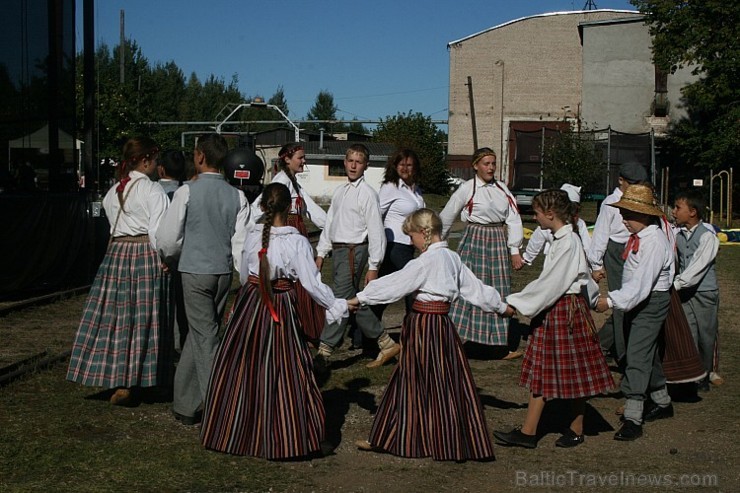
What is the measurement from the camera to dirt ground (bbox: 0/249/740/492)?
5.27 metres

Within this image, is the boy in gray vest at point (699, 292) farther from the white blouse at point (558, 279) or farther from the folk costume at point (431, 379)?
the folk costume at point (431, 379)

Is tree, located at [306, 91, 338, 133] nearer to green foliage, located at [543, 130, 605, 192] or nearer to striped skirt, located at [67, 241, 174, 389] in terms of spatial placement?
green foliage, located at [543, 130, 605, 192]

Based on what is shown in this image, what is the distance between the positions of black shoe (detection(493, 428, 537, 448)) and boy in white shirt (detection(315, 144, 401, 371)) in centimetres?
240

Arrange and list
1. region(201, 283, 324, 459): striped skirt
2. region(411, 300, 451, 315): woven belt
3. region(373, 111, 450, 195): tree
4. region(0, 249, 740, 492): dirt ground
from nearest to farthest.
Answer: region(0, 249, 740, 492): dirt ground < region(201, 283, 324, 459): striped skirt < region(411, 300, 451, 315): woven belt < region(373, 111, 450, 195): tree

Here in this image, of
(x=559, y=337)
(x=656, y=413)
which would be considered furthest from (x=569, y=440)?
(x=656, y=413)

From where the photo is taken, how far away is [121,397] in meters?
6.72

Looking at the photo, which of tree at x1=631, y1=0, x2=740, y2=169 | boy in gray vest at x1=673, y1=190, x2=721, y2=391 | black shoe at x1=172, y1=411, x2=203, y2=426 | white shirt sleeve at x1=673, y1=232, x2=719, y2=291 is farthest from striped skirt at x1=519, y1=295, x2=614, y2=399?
tree at x1=631, y1=0, x2=740, y2=169

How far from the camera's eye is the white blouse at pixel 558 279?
577 centimetres

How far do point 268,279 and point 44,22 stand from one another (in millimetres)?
8710

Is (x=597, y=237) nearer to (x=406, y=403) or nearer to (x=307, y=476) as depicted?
(x=406, y=403)

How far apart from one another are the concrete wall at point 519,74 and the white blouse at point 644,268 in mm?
47192

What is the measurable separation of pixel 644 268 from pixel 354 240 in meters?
2.87

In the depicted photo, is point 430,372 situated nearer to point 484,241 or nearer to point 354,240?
point 354,240

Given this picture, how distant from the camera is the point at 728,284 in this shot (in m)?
15.2
